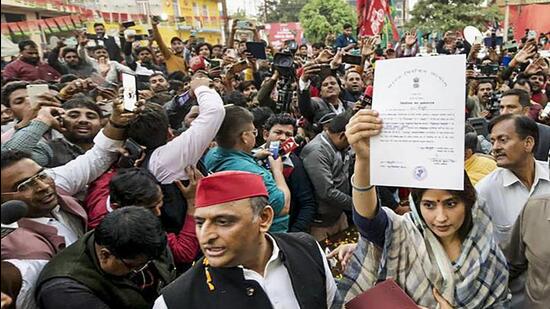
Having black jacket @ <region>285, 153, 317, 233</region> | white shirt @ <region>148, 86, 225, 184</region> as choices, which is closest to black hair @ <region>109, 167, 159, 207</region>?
white shirt @ <region>148, 86, 225, 184</region>

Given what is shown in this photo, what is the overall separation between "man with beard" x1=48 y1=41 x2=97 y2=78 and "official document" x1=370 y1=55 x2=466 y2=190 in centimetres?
602

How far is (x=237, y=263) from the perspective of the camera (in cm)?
165

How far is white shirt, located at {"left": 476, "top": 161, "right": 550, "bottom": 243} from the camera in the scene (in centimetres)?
257

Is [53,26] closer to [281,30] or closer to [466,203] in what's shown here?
[466,203]

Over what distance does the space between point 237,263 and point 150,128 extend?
4.17ft

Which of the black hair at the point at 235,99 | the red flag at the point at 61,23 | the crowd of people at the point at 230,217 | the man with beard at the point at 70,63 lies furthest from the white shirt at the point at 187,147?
the red flag at the point at 61,23

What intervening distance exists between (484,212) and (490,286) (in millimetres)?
309

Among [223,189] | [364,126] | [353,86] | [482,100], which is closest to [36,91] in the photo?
[223,189]

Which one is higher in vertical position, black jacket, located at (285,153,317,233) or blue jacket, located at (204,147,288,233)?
blue jacket, located at (204,147,288,233)

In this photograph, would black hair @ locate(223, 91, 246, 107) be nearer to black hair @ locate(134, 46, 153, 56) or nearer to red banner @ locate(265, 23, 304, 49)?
black hair @ locate(134, 46, 153, 56)

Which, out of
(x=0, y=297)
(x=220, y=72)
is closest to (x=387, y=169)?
(x=0, y=297)

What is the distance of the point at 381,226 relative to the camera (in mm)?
1845

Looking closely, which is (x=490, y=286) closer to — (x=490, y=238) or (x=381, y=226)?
(x=490, y=238)

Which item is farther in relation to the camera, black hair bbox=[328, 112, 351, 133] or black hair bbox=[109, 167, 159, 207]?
black hair bbox=[328, 112, 351, 133]
